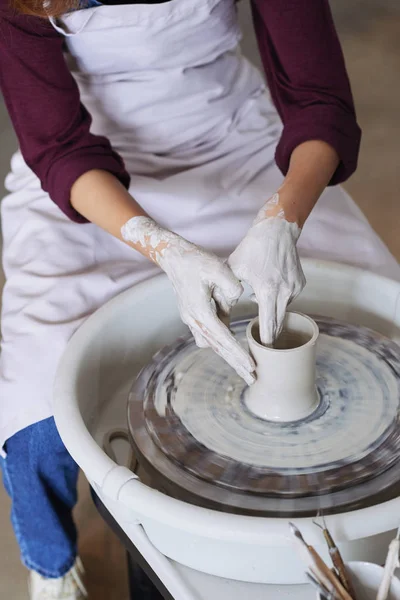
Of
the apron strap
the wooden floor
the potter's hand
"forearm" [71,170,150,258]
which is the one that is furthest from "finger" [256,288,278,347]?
the wooden floor

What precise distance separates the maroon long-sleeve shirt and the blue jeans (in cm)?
44

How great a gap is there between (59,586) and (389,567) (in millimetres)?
874

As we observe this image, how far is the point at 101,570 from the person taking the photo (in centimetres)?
170

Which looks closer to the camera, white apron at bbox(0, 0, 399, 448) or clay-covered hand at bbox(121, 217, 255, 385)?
clay-covered hand at bbox(121, 217, 255, 385)

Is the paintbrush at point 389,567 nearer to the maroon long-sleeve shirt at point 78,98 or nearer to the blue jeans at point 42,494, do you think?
the blue jeans at point 42,494

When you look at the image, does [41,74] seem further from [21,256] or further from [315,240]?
[315,240]

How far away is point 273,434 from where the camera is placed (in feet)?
3.64

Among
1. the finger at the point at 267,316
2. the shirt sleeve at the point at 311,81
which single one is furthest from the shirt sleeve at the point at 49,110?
the finger at the point at 267,316

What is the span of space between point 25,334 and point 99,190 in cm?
29

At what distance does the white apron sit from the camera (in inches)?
53.6

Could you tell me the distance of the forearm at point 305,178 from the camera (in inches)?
49.4

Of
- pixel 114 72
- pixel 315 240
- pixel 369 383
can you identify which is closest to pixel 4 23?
pixel 114 72

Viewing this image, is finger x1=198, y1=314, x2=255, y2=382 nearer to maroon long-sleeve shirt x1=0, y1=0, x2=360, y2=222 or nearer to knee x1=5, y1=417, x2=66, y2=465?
knee x1=5, y1=417, x2=66, y2=465

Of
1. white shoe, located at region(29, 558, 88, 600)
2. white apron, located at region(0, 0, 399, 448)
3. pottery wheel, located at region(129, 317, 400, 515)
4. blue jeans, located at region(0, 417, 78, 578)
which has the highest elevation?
white apron, located at region(0, 0, 399, 448)
